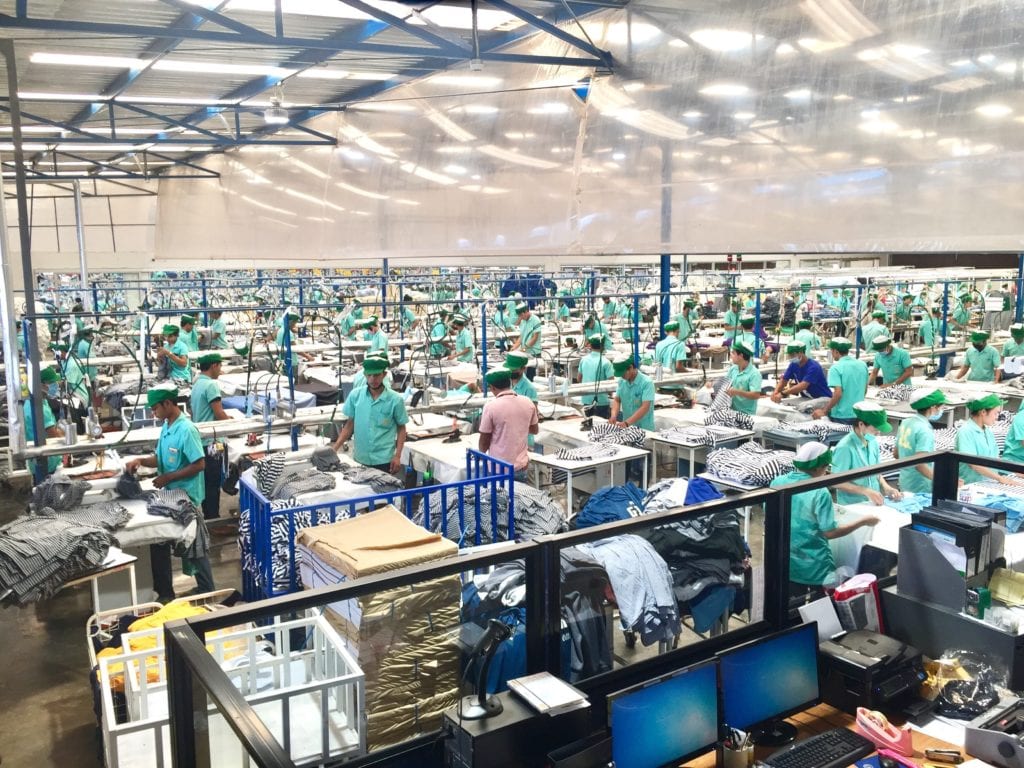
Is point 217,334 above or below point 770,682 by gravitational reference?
above

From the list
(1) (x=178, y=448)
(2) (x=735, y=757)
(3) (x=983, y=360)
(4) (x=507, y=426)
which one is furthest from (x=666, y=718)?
(3) (x=983, y=360)

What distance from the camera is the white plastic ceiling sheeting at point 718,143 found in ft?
18.6

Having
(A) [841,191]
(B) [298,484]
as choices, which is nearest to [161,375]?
(B) [298,484]

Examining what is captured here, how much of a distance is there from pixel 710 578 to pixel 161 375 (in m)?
9.95

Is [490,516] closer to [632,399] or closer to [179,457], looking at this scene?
[179,457]

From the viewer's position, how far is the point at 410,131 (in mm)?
10461

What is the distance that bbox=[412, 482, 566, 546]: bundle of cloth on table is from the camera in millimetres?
5465

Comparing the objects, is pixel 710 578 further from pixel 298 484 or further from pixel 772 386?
pixel 772 386

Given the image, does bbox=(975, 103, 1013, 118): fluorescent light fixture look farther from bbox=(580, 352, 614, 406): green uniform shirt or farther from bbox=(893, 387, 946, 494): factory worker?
bbox=(580, 352, 614, 406): green uniform shirt

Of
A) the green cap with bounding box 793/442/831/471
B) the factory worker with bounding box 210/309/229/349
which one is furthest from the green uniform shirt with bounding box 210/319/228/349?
the green cap with bounding box 793/442/831/471

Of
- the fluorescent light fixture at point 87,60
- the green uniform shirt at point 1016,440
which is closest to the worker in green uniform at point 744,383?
the green uniform shirt at point 1016,440

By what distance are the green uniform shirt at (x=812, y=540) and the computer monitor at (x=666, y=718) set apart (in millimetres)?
1898

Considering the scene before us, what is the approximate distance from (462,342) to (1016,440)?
9.14 meters

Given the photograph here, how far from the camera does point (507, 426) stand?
6754mm
